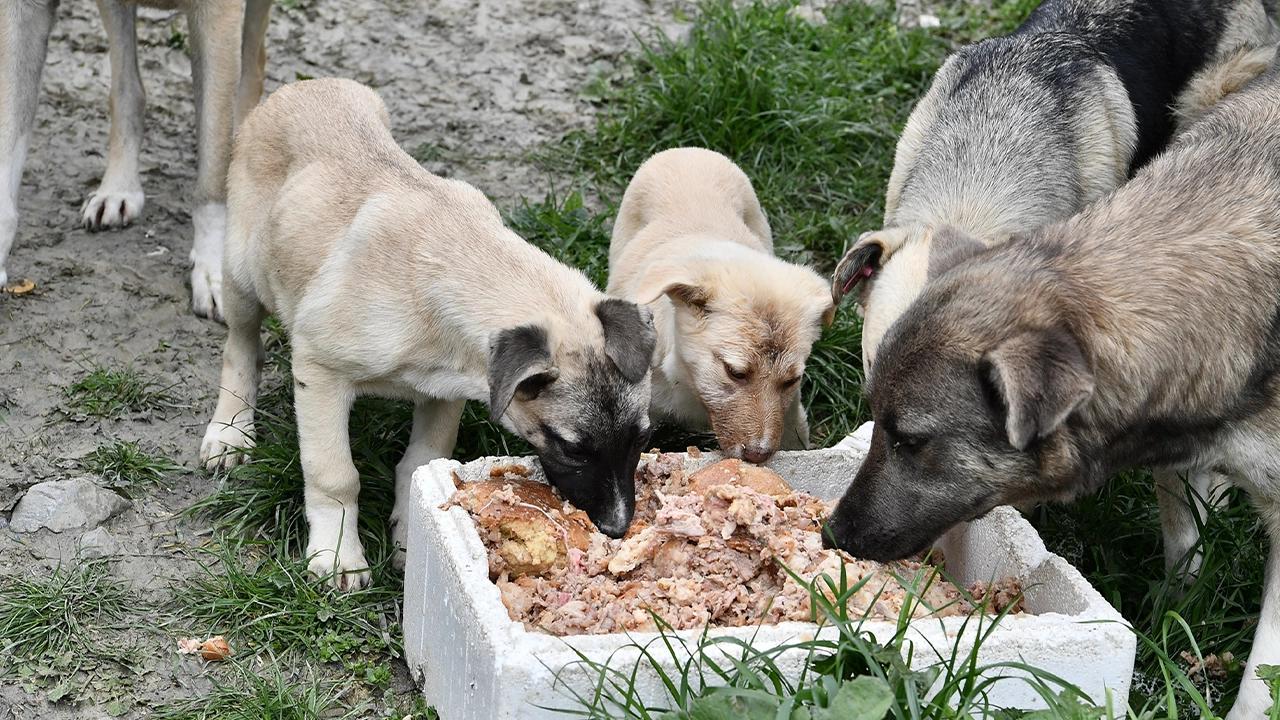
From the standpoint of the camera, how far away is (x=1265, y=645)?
4.14 meters

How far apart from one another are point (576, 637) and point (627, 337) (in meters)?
1.23

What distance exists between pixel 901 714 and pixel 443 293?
2110 mm

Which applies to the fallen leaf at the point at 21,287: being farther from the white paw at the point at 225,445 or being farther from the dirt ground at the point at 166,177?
the white paw at the point at 225,445

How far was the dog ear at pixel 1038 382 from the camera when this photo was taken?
354cm

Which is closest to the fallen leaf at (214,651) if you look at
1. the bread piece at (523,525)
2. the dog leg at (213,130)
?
the bread piece at (523,525)

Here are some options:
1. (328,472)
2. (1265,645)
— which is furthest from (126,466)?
(1265,645)

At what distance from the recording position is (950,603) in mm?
3973

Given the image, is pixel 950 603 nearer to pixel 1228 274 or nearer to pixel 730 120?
pixel 1228 274

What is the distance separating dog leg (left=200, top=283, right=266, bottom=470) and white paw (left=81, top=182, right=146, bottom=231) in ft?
5.20

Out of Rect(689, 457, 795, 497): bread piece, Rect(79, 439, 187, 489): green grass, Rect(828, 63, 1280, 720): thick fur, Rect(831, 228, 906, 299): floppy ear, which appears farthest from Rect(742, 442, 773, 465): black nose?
Rect(79, 439, 187, 489): green grass

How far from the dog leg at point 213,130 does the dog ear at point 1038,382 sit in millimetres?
3879

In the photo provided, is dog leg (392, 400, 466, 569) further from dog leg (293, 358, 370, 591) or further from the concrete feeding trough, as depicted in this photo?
the concrete feeding trough

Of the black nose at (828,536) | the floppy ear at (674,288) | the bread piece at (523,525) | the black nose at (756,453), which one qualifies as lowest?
the black nose at (756,453)

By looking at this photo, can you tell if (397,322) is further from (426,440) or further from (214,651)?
(214,651)
